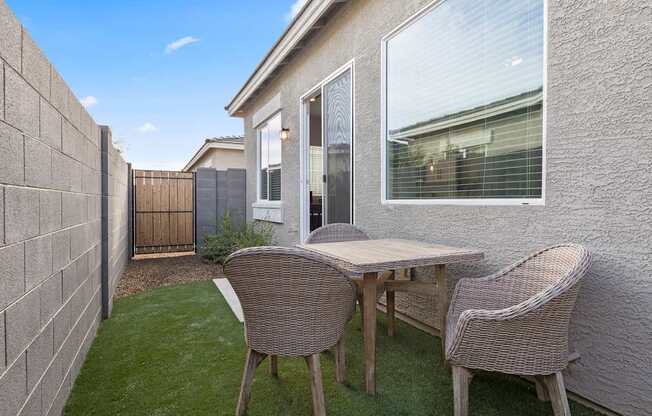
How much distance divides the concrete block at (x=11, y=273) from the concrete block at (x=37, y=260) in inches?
2.4

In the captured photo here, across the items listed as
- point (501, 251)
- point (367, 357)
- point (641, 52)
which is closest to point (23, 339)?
point (367, 357)

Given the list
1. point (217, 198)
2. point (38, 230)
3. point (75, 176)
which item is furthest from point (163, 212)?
point (38, 230)

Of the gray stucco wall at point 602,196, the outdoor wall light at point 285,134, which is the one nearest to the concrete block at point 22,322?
the gray stucco wall at point 602,196

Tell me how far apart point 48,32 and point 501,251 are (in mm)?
10482

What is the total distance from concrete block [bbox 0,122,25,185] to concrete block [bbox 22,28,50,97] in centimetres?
30

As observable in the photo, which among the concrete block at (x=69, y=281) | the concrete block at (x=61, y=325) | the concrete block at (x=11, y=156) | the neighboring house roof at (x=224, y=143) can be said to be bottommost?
the concrete block at (x=61, y=325)

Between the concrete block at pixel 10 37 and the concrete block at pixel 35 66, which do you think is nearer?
the concrete block at pixel 10 37

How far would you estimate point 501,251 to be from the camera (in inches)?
93.7

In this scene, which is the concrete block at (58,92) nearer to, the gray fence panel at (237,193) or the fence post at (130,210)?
the fence post at (130,210)

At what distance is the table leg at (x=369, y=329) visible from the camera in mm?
2031

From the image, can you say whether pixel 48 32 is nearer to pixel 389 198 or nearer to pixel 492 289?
pixel 389 198

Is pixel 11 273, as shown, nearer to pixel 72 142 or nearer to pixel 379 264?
pixel 72 142

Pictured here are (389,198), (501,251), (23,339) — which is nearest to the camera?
(23,339)

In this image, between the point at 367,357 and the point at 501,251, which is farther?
the point at 501,251
